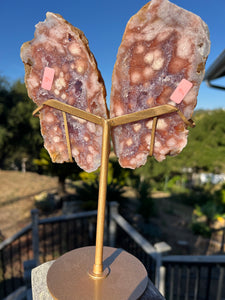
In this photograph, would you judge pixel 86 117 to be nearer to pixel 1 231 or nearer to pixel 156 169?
pixel 1 231

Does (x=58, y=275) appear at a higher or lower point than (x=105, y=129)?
lower

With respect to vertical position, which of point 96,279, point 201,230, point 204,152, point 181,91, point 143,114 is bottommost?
point 201,230

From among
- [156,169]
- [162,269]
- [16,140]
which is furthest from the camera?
[156,169]

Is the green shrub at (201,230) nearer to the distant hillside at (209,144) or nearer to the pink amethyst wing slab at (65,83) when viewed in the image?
the pink amethyst wing slab at (65,83)

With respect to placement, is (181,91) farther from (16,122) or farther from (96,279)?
(16,122)

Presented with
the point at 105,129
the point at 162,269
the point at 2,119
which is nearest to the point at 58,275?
the point at 105,129

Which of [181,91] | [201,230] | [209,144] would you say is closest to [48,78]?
[181,91]

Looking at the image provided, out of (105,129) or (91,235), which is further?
(91,235)

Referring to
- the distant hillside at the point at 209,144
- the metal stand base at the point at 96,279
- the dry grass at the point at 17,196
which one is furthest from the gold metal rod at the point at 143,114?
the distant hillside at the point at 209,144
